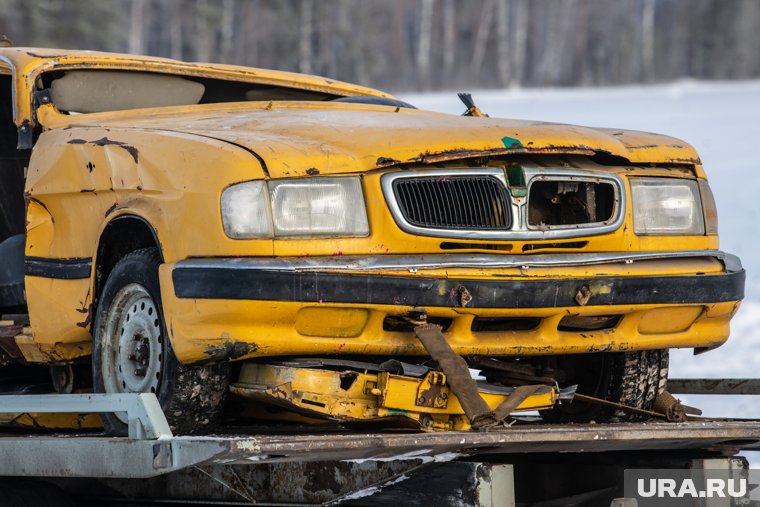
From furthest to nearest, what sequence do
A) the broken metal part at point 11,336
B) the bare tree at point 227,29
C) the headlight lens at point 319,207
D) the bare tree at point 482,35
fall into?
the bare tree at point 482,35 → the bare tree at point 227,29 → the broken metal part at point 11,336 → the headlight lens at point 319,207

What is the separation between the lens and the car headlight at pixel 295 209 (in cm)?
412

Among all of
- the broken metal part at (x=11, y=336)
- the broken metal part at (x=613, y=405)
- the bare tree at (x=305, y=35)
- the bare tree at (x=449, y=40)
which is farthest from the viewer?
the bare tree at (x=449, y=40)

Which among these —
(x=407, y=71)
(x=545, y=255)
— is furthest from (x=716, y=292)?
(x=407, y=71)

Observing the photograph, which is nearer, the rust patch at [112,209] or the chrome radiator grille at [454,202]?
the chrome radiator grille at [454,202]

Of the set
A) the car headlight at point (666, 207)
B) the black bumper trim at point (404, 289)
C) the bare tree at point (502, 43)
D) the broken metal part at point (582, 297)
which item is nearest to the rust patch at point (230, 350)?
the black bumper trim at point (404, 289)

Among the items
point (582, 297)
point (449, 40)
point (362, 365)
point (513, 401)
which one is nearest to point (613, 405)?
point (582, 297)

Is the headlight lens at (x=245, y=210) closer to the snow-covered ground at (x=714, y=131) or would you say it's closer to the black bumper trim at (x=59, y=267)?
the black bumper trim at (x=59, y=267)

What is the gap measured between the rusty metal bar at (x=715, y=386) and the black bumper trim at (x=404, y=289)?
127 cm

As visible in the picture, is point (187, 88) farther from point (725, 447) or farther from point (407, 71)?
point (407, 71)

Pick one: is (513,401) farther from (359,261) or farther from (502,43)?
(502,43)

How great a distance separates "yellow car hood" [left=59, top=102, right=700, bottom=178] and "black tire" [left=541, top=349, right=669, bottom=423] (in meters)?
0.79

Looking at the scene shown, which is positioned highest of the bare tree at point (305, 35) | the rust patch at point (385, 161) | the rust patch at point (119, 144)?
the bare tree at point (305, 35)

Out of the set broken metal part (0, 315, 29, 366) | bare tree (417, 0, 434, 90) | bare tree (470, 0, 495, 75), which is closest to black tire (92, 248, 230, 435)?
broken metal part (0, 315, 29, 366)

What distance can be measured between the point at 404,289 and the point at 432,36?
170 feet
